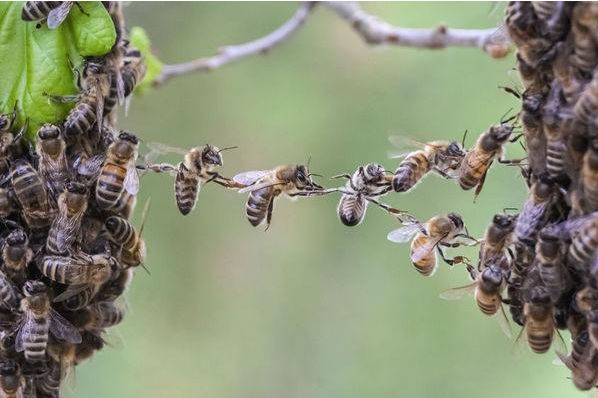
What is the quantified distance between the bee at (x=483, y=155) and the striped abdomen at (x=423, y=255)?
14.4 inches

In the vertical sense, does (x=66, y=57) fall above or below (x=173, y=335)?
above

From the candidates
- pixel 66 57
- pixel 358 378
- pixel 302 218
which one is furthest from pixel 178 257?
pixel 66 57

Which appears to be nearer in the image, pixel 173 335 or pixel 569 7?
pixel 569 7

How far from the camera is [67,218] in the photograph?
319 cm

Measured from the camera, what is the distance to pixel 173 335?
1073 centimetres

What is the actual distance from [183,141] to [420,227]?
8.05 meters

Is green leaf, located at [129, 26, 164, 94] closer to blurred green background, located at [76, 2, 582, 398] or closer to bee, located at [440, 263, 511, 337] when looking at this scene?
bee, located at [440, 263, 511, 337]

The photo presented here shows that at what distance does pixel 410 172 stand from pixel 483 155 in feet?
1.12

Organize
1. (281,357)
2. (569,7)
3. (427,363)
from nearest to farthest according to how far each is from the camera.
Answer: (569,7), (427,363), (281,357)

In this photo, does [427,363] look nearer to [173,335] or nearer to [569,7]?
[173,335]

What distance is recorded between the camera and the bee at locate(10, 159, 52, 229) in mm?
3178

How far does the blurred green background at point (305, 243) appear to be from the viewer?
9.72 metres

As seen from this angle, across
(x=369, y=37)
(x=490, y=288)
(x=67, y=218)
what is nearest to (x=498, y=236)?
(x=490, y=288)

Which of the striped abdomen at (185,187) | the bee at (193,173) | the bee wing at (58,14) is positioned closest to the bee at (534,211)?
the bee at (193,173)
